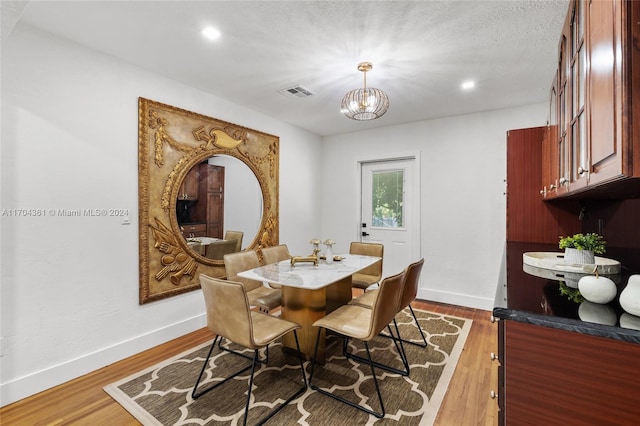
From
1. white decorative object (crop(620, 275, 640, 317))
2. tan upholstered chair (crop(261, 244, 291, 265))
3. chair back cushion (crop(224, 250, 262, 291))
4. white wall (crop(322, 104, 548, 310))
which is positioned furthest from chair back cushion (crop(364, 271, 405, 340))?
white wall (crop(322, 104, 548, 310))

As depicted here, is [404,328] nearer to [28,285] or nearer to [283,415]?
[283,415]

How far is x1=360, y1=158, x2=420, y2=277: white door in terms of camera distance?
4.29 meters

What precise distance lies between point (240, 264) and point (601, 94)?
2.74 m

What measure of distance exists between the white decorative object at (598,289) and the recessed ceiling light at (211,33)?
99.9 inches

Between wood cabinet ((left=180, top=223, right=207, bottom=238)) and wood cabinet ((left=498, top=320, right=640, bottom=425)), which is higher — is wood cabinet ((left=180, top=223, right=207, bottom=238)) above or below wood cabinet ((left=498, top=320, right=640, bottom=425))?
above

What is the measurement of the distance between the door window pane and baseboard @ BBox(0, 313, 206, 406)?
2.99 m

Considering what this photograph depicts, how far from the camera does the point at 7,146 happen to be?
1.97m

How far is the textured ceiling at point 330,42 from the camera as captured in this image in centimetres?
187

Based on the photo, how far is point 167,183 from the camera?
2.86 meters

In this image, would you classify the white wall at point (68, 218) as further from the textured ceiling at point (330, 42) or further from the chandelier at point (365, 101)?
the chandelier at point (365, 101)

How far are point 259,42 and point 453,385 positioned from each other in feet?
9.69

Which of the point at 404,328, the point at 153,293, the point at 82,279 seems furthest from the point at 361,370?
the point at 82,279

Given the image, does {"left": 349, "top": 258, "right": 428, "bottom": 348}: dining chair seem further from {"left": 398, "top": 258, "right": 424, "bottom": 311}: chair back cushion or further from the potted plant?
the potted plant

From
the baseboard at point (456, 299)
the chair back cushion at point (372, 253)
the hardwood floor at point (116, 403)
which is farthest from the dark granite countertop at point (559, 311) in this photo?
the baseboard at point (456, 299)
